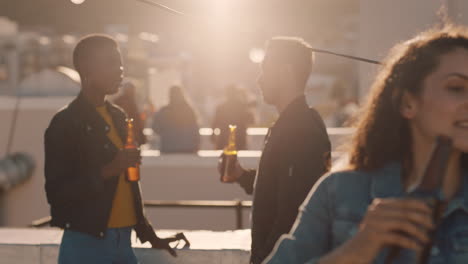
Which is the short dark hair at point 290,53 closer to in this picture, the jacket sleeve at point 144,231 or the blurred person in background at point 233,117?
the jacket sleeve at point 144,231

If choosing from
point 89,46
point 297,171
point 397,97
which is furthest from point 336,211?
point 89,46

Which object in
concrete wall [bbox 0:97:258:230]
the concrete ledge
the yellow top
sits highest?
the yellow top

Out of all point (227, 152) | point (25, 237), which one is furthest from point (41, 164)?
point (227, 152)

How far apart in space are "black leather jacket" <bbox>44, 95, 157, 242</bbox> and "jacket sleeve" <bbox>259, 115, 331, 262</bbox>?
0.77m

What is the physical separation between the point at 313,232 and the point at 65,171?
1.78 metres

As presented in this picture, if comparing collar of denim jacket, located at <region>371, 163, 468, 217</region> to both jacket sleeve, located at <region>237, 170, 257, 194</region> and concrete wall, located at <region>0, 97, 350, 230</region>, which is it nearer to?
jacket sleeve, located at <region>237, 170, 257, 194</region>

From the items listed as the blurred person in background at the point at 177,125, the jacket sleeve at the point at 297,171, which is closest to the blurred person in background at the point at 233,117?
the blurred person in background at the point at 177,125

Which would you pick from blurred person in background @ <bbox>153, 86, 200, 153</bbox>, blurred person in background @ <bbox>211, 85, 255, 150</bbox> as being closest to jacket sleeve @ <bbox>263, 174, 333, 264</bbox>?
blurred person in background @ <bbox>153, 86, 200, 153</bbox>

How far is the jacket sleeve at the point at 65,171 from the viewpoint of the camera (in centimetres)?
351

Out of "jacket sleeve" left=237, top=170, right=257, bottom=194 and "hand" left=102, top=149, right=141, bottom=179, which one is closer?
"hand" left=102, top=149, right=141, bottom=179

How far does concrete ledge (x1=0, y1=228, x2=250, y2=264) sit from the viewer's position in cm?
464

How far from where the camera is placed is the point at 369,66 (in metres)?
5.45

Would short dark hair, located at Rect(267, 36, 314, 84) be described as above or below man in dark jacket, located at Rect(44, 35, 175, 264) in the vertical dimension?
above

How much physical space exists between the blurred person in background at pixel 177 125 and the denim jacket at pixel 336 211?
7570 mm
